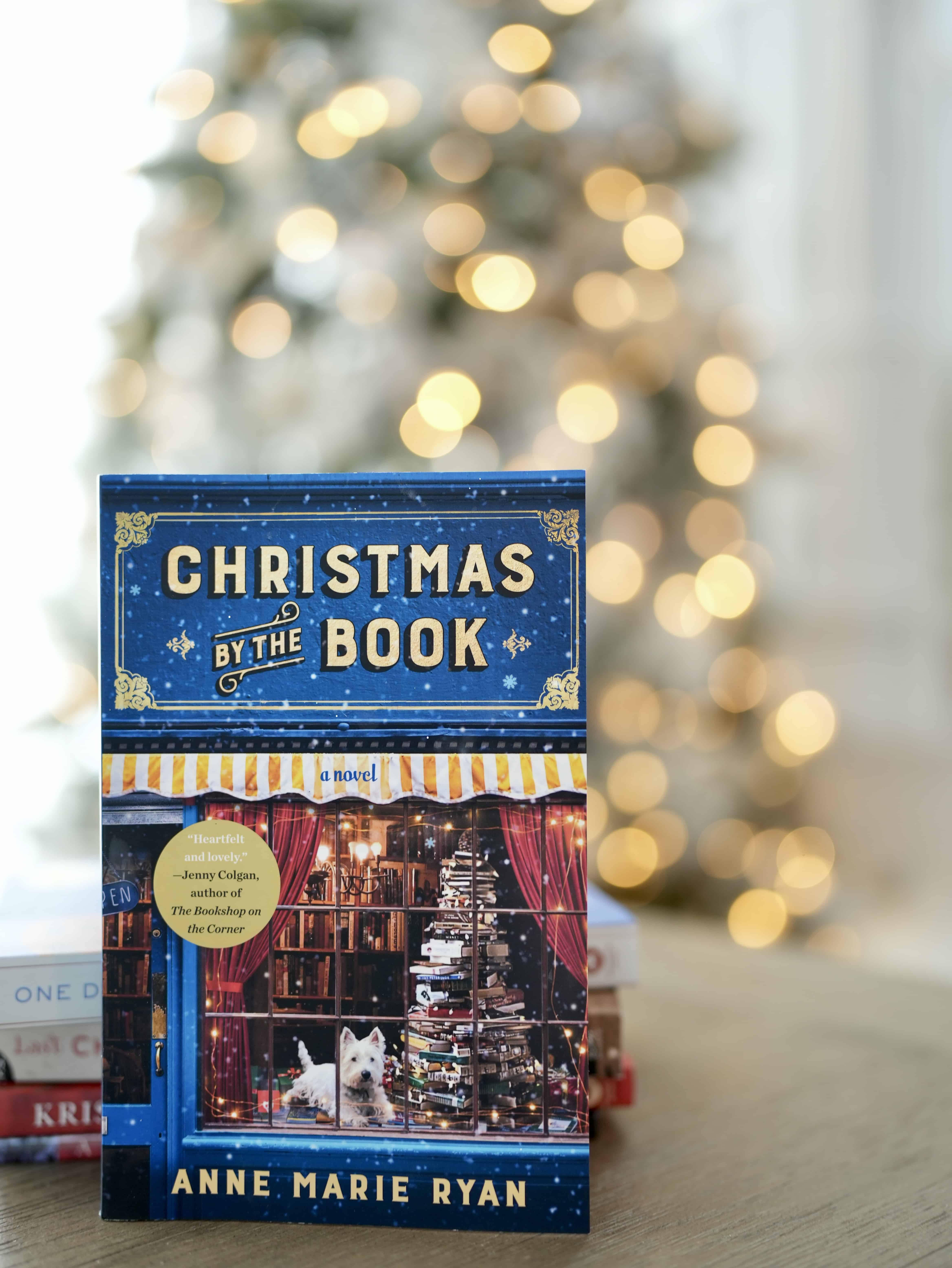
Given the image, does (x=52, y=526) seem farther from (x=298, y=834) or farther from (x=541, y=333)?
(x=298, y=834)

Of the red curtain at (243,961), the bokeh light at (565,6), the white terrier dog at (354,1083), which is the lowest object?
the white terrier dog at (354,1083)

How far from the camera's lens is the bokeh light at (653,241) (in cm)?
165

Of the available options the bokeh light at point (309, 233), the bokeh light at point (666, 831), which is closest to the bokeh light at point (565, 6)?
the bokeh light at point (309, 233)

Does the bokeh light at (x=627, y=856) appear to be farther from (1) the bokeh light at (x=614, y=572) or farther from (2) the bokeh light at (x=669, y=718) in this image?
(1) the bokeh light at (x=614, y=572)

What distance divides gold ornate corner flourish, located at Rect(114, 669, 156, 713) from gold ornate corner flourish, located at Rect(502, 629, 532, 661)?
0.65 feet

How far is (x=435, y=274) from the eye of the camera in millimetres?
1523

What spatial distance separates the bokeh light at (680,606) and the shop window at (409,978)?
4.34 ft

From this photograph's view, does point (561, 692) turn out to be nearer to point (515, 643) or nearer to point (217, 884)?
point (515, 643)

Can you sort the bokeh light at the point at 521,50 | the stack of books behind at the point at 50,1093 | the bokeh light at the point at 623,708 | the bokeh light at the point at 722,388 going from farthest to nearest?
the bokeh light at the point at 623,708 → the bokeh light at the point at 722,388 → the bokeh light at the point at 521,50 → the stack of books behind at the point at 50,1093

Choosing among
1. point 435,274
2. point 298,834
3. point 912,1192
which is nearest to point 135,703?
point 298,834

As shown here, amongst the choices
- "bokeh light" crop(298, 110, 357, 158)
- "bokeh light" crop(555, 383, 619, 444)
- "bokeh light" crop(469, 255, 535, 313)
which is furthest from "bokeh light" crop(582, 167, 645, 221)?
"bokeh light" crop(298, 110, 357, 158)

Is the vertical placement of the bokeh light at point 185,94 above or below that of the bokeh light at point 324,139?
above

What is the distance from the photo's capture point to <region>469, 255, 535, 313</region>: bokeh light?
5.02ft

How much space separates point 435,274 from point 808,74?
1.19m
